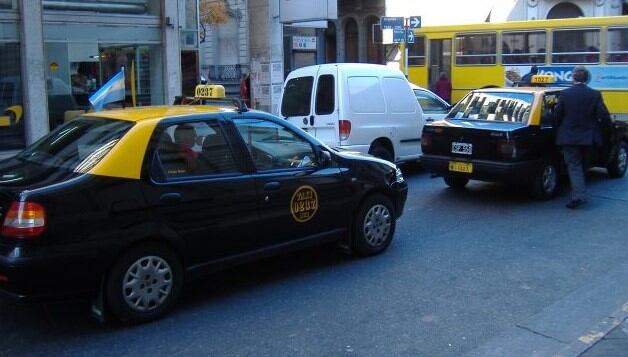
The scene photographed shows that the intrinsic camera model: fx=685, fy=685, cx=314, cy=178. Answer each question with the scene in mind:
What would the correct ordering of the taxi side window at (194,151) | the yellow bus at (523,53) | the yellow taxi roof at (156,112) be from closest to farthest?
the taxi side window at (194,151) → the yellow taxi roof at (156,112) → the yellow bus at (523,53)

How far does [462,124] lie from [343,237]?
3.83 m

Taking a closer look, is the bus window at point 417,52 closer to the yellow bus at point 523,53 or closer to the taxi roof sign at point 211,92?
the yellow bus at point 523,53

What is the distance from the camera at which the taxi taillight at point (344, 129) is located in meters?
10.5

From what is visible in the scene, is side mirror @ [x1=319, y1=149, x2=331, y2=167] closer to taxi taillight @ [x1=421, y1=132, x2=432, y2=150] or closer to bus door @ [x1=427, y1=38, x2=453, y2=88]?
taxi taillight @ [x1=421, y1=132, x2=432, y2=150]

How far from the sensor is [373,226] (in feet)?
22.1

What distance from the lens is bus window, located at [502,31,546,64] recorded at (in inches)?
716

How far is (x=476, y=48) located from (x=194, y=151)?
50.4 feet

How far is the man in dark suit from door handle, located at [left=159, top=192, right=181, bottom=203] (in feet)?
18.8

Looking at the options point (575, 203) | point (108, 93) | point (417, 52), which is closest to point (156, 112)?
point (108, 93)

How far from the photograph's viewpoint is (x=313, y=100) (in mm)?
10742

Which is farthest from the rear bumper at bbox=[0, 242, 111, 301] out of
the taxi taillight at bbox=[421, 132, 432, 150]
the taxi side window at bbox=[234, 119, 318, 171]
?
the taxi taillight at bbox=[421, 132, 432, 150]

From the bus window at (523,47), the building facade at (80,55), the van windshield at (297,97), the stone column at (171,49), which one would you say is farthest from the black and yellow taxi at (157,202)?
the bus window at (523,47)

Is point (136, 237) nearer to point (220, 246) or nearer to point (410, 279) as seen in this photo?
point (220, 246)

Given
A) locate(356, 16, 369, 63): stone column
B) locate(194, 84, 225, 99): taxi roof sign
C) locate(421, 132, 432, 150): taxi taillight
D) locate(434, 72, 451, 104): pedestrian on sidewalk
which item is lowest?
locate(421, 132, 432, 150): taxi taillight
